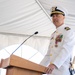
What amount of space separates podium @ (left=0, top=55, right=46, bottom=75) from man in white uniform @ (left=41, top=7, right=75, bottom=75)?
0.12 m

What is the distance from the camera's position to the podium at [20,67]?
1615mm

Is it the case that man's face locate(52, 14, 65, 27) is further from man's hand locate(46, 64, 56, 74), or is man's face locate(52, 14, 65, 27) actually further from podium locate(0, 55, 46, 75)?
podium locate(0, 55, 46, 75)

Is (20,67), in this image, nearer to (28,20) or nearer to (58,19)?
(58,19)

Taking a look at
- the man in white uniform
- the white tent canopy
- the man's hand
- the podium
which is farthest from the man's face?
the white tent canopy

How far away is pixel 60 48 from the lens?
207cm

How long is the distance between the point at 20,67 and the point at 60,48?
1.83ft

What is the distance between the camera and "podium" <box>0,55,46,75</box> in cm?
162

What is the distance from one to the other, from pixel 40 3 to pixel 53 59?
2.54 m

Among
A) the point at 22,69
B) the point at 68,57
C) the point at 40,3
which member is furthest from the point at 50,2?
the point at 22,69

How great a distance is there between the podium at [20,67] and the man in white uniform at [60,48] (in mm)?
121

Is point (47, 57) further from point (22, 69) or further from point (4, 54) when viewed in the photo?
point (4, 54)

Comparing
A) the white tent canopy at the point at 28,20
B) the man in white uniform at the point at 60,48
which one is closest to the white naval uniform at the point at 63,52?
the man in white uniform at the point at 60,48

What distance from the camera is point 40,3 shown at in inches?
174

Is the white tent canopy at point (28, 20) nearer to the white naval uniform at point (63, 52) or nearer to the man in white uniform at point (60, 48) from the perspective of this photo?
the man in white uniform at point (60, 48)
